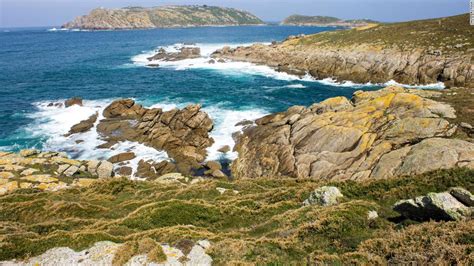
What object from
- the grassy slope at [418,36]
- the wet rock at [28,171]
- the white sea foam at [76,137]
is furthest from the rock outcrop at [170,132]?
the grassy slope at [418,36]

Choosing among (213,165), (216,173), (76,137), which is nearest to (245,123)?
(213,165)

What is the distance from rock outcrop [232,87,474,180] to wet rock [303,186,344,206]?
985cm

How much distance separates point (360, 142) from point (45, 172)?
3191cm

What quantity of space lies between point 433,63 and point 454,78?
6.69 metres

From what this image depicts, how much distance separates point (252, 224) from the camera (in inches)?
666

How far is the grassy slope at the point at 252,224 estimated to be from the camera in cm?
1084

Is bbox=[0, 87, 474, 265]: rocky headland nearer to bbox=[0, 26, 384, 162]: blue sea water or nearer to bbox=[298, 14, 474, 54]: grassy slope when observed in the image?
bbox=[0, 26, 384, 162]: blue sea water

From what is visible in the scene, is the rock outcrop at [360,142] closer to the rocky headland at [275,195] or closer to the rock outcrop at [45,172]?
the rocky headland at [275,195]

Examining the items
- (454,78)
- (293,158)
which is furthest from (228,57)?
(293,158)

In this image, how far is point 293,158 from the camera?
3525 cm

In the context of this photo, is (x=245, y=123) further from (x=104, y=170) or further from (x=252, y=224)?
(x=252, y=224)

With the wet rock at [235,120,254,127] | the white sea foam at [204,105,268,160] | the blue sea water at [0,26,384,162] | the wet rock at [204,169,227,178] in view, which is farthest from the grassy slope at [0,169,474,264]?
the wet rock at [235,120,254,127]

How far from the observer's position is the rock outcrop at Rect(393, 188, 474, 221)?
486 inches

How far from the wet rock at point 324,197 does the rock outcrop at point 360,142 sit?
985cm
